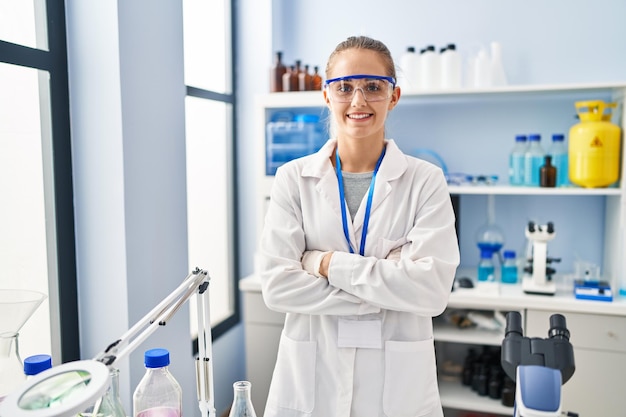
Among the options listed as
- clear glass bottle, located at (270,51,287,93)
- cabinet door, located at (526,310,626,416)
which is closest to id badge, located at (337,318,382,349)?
cabinet door, located at (526,310,626,416)

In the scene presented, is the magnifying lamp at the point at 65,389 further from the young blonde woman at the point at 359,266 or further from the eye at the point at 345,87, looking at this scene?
the eye at the point at 345,87

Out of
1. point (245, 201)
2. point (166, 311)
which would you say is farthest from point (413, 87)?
point (166, 311)

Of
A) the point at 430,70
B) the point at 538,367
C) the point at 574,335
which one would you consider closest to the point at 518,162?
the point at 430,70

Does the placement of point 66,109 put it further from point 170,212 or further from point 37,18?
point 170,212

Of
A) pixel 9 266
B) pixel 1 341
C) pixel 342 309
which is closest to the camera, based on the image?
pixel 1 341

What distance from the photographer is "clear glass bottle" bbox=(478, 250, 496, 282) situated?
2.68 m

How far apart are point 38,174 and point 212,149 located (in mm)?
1216

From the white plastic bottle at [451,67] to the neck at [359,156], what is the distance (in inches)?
46.2

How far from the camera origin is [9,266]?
70.9 inches

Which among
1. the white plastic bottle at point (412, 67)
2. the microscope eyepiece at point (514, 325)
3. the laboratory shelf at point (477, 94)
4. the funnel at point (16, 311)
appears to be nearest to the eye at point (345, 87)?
the microscope eyepiece at point (514, 325)

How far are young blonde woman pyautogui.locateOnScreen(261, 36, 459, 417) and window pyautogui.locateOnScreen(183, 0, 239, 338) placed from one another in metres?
1.25

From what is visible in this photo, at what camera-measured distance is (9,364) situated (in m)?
1.05

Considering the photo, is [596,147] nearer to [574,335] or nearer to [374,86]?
[574,335]

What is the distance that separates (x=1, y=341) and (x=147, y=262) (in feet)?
3.21
